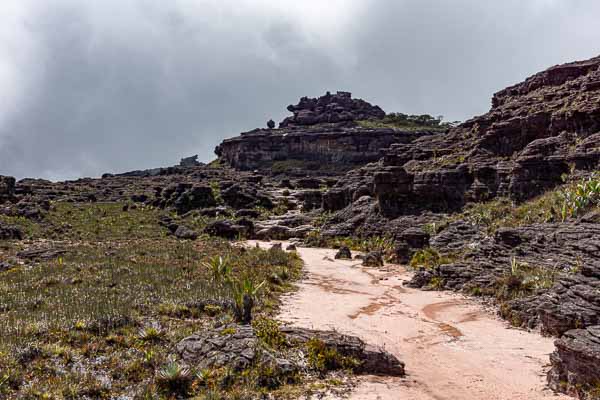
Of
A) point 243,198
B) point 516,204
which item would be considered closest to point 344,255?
point 516,204

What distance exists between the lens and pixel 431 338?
13.3 m

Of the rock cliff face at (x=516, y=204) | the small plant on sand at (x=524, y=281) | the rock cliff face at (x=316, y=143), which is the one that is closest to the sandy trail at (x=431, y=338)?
the rock cliff face at (x=516, y=204)

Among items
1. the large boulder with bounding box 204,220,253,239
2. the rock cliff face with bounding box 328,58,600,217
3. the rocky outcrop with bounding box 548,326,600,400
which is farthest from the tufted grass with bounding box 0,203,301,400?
the large boulder with bounding box 204,220,253,239

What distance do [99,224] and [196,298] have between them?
4136cm

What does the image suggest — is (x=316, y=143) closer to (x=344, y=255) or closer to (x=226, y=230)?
(x=226, y=230)

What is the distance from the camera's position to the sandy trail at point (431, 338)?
364 inches

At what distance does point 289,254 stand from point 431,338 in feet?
67.5

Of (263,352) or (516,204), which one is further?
(516,204)

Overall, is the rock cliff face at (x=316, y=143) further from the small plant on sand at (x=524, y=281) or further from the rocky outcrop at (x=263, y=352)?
the rocky outcrop at (x=263, y=352)

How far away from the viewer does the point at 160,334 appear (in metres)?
11.6

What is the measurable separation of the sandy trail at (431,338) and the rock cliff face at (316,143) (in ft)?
253

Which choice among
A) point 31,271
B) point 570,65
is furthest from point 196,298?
point 570,65

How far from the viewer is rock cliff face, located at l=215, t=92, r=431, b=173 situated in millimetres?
100812

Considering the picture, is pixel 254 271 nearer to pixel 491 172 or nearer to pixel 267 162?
pixel 491 172
